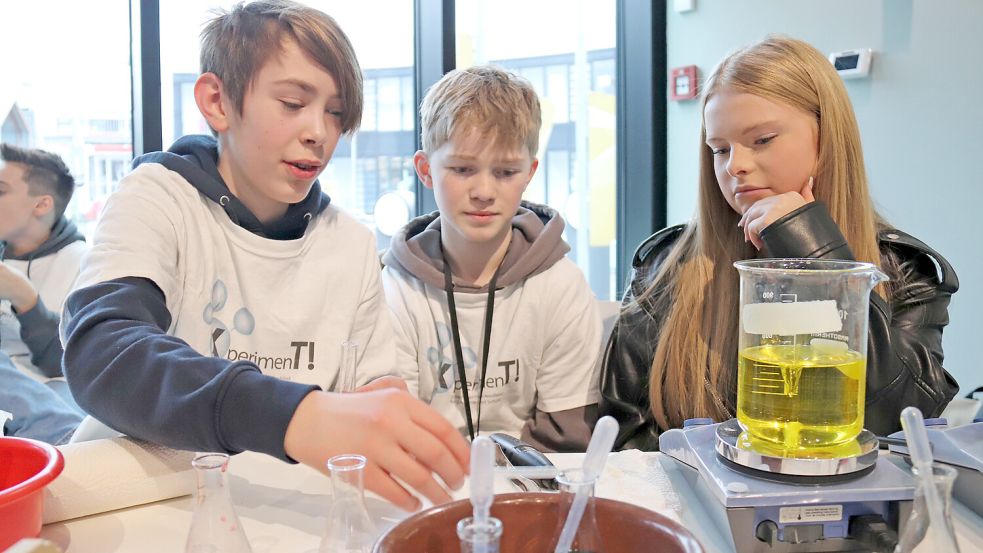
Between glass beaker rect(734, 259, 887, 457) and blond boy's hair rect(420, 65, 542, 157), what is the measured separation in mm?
894

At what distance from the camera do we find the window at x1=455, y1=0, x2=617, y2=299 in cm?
332

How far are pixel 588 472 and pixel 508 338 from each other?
1.04 meters

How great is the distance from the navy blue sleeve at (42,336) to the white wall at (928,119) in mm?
2425

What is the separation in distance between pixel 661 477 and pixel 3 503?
0.71 metres

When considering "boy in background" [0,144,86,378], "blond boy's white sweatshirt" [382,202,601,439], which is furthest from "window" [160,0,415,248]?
"blond boy's white sweatshirt" [382,202,601,439]

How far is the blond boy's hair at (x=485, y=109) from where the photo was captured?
1.68m

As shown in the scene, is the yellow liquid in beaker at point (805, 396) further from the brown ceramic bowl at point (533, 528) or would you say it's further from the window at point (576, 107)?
the window at point (576, 107)

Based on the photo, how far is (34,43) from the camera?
7.66 ft

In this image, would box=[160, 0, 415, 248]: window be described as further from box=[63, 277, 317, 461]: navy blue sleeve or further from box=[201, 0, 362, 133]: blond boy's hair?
box=[63, 277, 317, 461]: navy blue sleeve

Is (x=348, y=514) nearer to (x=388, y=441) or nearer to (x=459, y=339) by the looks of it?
(x=388, y=441)

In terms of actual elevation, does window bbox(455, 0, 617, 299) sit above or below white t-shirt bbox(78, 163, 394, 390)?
above

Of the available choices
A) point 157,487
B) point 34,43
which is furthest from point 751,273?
point 34,43

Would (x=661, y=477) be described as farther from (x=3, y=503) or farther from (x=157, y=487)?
(x=3, y=503)

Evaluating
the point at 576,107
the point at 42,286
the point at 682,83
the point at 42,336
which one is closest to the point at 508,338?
the point at 42,336
